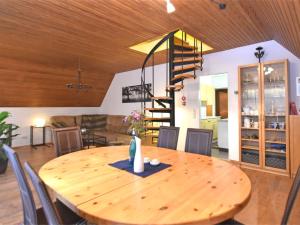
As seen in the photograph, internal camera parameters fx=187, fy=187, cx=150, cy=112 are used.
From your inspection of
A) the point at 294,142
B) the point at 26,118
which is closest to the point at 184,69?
the point at 294,142

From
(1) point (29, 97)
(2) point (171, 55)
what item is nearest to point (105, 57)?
(2) point (171, 55)

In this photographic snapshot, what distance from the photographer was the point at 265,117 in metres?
3.95

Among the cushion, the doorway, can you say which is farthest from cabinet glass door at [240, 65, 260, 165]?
the cushion

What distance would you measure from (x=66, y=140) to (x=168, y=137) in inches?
60.3

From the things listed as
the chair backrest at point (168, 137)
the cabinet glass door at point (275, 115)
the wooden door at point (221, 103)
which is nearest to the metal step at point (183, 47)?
the cabinet glass door at point (275, 115)

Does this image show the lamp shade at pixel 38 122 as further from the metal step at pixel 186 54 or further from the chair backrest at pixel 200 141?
the chair backrest at pixel 200 141

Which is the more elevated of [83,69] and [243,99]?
[83,69]

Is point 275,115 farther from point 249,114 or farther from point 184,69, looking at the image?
point 184,69

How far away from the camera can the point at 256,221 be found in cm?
217

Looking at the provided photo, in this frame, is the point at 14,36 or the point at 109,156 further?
the point at 14,36

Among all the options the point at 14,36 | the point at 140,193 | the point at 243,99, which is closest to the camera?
the point at 140,193

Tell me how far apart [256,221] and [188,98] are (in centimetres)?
360

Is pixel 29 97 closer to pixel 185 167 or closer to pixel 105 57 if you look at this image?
pixel 105 57

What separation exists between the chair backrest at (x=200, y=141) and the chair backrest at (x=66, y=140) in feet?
5.55
